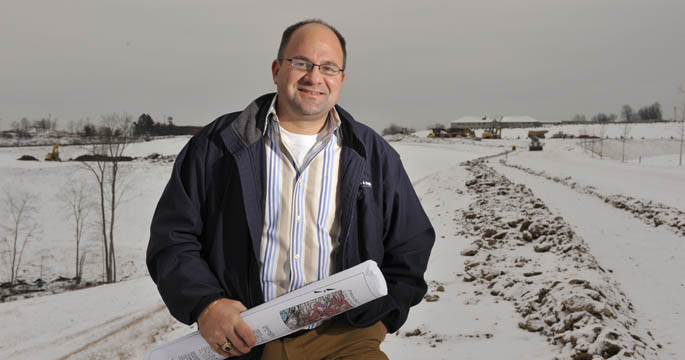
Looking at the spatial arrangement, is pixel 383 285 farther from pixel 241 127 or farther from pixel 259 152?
pixel 241 127

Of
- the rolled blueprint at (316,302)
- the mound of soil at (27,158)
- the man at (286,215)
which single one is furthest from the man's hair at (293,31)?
the mound of soil at (27,158)

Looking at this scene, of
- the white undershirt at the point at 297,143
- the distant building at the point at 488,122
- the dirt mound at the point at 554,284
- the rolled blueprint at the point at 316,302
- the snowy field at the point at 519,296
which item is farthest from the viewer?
the distant building at the point at 488,122

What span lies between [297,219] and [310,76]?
688mm

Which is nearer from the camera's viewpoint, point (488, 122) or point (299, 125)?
point (299, 125)

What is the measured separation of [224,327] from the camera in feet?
6.46

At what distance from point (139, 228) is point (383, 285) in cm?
4077

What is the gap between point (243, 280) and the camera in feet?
7.04

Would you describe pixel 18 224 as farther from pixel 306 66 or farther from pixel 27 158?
pixel 306 66

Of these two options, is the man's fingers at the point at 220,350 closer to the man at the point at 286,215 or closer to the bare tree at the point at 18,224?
the man at the point at 286,215

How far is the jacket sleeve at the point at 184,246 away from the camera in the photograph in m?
2.03

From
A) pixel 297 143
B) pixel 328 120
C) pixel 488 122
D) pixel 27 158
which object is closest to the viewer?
pixel 297 143

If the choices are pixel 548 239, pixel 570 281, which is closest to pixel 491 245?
pixel 548 239

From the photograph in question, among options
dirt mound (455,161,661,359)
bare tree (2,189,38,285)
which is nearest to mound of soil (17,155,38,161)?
bare tree (2,189,38,285)

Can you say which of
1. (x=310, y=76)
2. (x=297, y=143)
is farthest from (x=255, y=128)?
(x=310, y=76)
